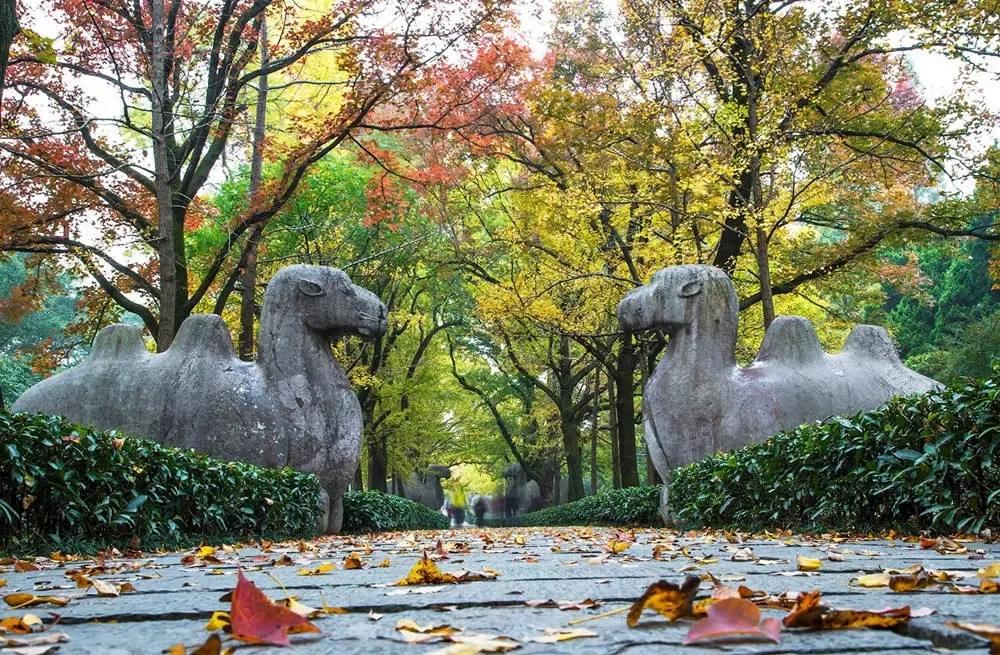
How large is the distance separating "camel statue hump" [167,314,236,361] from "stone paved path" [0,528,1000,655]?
5743 millimetres

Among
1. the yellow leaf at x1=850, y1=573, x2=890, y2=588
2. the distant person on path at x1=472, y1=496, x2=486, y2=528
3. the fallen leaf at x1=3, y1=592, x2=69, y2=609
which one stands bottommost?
the distant person on path at x1=472, y1=496, x2=486, y2=528

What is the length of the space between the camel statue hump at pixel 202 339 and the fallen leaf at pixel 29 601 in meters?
7.59

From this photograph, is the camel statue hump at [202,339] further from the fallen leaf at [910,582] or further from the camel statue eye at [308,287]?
the fallen leaf at [910,582]

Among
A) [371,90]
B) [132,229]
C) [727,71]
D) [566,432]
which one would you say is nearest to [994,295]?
[566,432]

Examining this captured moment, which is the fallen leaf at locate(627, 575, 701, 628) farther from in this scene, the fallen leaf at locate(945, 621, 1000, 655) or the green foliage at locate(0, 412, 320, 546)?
the green foliage at locate(0, 412, 320, 546)

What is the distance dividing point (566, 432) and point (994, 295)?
1433cm

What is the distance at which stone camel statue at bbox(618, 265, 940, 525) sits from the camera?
32.4 feet

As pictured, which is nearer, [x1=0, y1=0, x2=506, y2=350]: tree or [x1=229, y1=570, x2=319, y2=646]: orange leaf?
[x1=229, y1=570, x2=319, y2=646]: orange leaf

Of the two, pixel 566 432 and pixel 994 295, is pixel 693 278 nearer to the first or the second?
pixel 566 432

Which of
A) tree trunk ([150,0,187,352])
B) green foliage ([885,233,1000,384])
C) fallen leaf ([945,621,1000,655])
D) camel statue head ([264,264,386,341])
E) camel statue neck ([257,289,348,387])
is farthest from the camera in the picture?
green foliage ([885,233,1000,384])

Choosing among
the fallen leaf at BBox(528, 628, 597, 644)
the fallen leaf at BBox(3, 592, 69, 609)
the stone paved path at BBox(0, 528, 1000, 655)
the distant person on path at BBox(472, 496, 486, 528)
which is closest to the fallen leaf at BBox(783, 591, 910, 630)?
the stone paved path at BBox(0, 528, 1000, 655)

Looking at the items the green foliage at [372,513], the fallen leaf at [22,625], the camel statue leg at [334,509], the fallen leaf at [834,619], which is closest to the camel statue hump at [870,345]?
the camel statue leg at [334,509]

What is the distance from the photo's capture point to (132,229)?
1314 cm

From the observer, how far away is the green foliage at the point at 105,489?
4.75 metres
